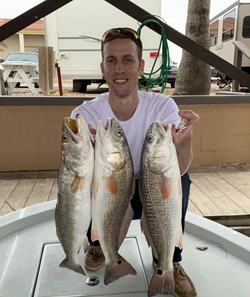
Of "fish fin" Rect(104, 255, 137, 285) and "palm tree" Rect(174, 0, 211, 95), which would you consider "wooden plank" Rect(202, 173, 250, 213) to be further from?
"palm tree" Rect(174, 0, 211, 95)

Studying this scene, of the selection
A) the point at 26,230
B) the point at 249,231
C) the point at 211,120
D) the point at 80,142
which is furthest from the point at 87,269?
the point at 211,120

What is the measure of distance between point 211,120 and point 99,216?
3.61 meters

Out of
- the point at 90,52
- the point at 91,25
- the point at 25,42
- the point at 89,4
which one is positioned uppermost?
the point at 25,42

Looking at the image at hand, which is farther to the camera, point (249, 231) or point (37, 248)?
point (249, 231)

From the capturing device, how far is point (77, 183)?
137 centimetres

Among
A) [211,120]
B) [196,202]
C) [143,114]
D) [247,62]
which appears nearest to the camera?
[143,114]

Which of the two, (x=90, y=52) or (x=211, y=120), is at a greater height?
(x=90, y=52)

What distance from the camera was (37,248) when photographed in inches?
90.2

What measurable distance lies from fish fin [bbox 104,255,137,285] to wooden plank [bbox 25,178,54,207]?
2.24 meters

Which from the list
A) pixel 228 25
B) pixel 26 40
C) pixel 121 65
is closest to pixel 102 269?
pixel 121 65

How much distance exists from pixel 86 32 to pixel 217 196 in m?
6.97

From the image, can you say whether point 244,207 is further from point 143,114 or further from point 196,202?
point 143,114

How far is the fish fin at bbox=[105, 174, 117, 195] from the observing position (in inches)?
53.8

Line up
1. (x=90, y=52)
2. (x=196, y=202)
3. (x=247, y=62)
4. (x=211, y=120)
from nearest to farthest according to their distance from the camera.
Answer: (x=196, y=202) → (x=211, y=120) → (x=90, y=52) → (x=247, y=62)
